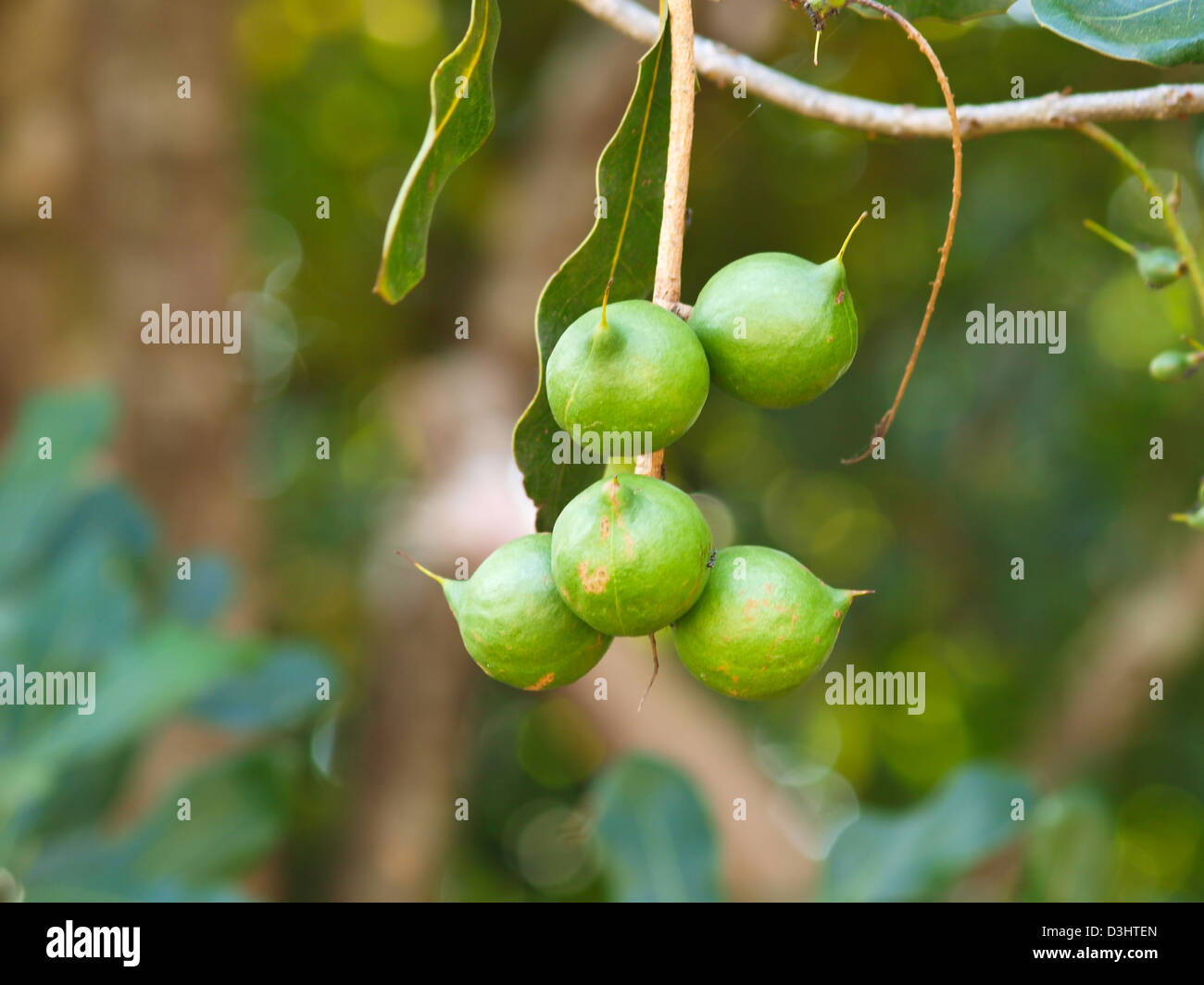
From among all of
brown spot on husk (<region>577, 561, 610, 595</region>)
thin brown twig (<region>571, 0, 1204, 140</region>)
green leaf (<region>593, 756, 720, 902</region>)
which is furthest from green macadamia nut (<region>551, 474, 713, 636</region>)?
green leaf (<region>593, 756, 720, 902</region>)

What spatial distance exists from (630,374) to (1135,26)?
0.59 metres

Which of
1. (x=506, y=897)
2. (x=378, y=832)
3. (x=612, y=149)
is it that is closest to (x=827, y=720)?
(x=506, y=897)

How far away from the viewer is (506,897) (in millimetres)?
5715

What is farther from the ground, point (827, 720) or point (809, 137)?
point (809, 137)

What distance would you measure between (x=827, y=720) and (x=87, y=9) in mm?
4618

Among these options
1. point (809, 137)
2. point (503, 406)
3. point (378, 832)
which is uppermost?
point (809, 137)

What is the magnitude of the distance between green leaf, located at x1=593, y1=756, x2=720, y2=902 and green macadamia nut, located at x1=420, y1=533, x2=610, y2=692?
160cm

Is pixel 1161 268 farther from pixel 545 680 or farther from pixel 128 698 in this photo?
pixel 128 698

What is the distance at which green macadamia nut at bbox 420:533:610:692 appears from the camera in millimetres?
844
